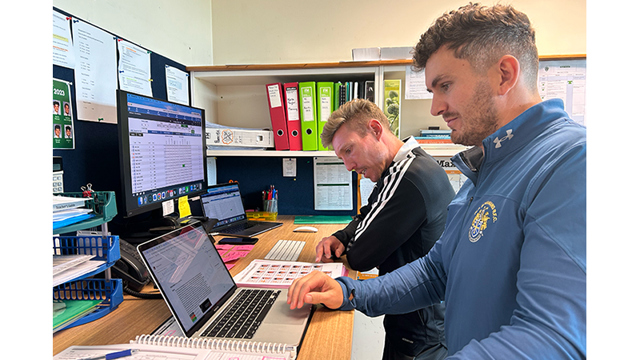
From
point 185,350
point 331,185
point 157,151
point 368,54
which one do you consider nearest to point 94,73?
point 157,151

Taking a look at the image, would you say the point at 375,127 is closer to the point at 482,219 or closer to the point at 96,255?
the point at 482,219

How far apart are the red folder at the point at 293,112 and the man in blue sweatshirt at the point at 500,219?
106 cm

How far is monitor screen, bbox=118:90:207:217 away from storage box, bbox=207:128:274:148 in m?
0.21

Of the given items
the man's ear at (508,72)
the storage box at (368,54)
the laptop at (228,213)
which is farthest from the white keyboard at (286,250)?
the storage box at (368,54)

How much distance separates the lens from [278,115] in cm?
185

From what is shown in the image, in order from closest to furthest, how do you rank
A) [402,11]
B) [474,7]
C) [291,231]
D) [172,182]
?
[474,7] < [172,182] < [291,231] < [402,11]

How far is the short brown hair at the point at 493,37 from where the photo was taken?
0.67 m

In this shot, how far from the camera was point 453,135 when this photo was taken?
0.77 meters

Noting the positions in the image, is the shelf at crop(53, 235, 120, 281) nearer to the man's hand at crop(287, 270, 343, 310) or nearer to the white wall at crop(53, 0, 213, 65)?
the man's hand at crop(287, 270, 343, 310)
